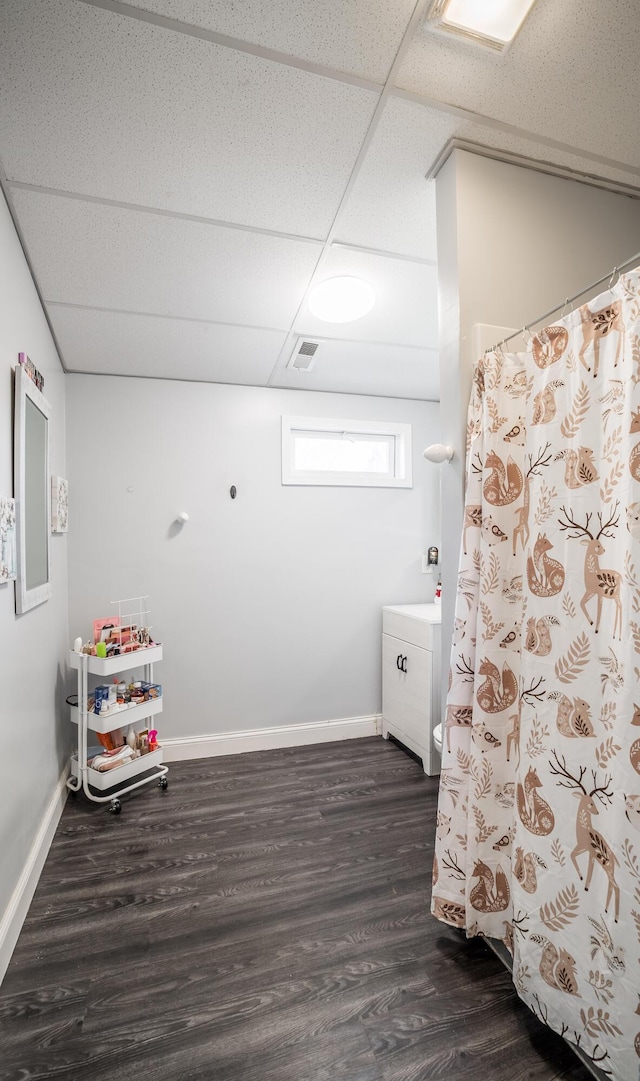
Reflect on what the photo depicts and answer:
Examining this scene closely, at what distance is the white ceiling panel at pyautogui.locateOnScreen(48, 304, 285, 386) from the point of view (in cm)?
214

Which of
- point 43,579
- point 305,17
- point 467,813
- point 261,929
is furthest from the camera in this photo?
point 43,579

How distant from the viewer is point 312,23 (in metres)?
0.98

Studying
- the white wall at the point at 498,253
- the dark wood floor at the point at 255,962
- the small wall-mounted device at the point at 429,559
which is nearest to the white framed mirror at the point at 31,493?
the dark wood floor at the point at 255,962

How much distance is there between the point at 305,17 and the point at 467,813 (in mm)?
1998

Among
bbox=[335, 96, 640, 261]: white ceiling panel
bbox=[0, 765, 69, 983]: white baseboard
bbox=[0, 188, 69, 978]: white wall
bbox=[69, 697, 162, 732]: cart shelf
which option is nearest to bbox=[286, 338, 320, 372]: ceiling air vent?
bbox=[335, 96, 640, 261]: white ceiling panel

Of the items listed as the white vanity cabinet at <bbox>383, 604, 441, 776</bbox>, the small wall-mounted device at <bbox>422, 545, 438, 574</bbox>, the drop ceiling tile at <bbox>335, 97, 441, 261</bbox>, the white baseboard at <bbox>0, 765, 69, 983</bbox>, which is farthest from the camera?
the small wall-mounted device at <bbox>422, 545, 438, 574</bbox>

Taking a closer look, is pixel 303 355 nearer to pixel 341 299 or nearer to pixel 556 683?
pixel 341 299

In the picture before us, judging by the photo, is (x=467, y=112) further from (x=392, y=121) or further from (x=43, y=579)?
(x=43, y=579)

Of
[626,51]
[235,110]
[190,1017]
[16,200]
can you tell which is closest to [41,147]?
[16,200]

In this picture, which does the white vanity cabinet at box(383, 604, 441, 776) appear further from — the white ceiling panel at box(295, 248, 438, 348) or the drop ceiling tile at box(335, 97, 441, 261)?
the drop ceiling tile at box(335, 97, 441, 261)

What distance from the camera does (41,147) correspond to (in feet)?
4.04

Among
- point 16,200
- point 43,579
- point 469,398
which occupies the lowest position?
point 43,579

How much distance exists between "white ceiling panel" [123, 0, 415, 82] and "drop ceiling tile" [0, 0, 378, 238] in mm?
44

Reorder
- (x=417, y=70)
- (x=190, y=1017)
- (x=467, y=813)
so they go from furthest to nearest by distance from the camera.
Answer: (x=467, y=813) → (x=190, y=1017) → (x=417, y=70)
